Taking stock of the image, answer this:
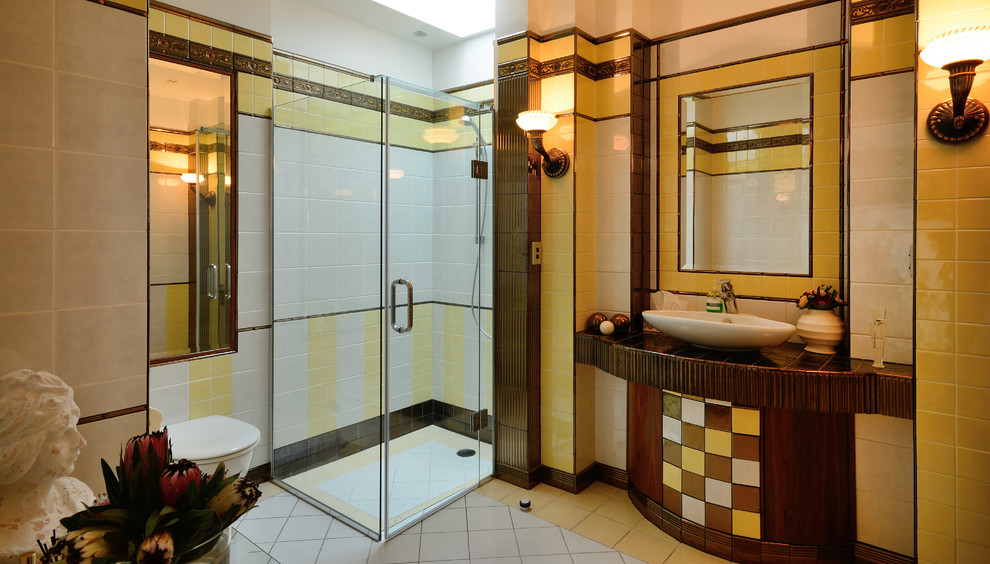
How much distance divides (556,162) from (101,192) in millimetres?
2134

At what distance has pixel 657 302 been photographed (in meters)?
2.95

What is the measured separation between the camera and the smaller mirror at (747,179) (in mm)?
2506

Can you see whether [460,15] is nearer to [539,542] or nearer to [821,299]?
[821,299]

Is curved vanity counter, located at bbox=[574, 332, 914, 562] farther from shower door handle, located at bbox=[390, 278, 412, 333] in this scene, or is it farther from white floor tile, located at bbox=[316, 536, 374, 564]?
white floor tile, located at bbox=[316, 536, 374, 564]

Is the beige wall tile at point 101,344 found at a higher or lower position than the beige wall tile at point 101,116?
lower

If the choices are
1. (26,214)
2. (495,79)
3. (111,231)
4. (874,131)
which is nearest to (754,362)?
(874,131)

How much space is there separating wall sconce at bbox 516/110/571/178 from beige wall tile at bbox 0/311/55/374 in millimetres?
2160

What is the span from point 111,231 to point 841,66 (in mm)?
2832

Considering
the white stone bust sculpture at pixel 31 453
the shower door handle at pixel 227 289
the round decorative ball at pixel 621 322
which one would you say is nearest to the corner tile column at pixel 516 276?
the round decorative ball at pixel 621 322

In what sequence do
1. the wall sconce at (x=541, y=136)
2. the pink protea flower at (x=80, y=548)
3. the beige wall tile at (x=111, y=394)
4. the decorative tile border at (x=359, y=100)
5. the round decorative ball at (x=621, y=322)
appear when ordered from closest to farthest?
the pink protea flower at (x=80, y=548), the beige wall tile at (x=111, y=394), the decorative tile border at (x=359, y=100), the wall sconce at (x=541, y=136), the round decorative ball at (x=621, y=322)

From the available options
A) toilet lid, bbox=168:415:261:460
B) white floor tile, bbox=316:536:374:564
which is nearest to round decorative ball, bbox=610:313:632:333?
white floor tile, bbox=316:536:374:564

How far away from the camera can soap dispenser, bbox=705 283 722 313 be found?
8.51 ft

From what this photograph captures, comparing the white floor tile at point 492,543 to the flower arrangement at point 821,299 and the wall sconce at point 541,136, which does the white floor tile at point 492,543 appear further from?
the wall sconce at point 541,136

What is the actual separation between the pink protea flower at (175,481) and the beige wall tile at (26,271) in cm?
53
